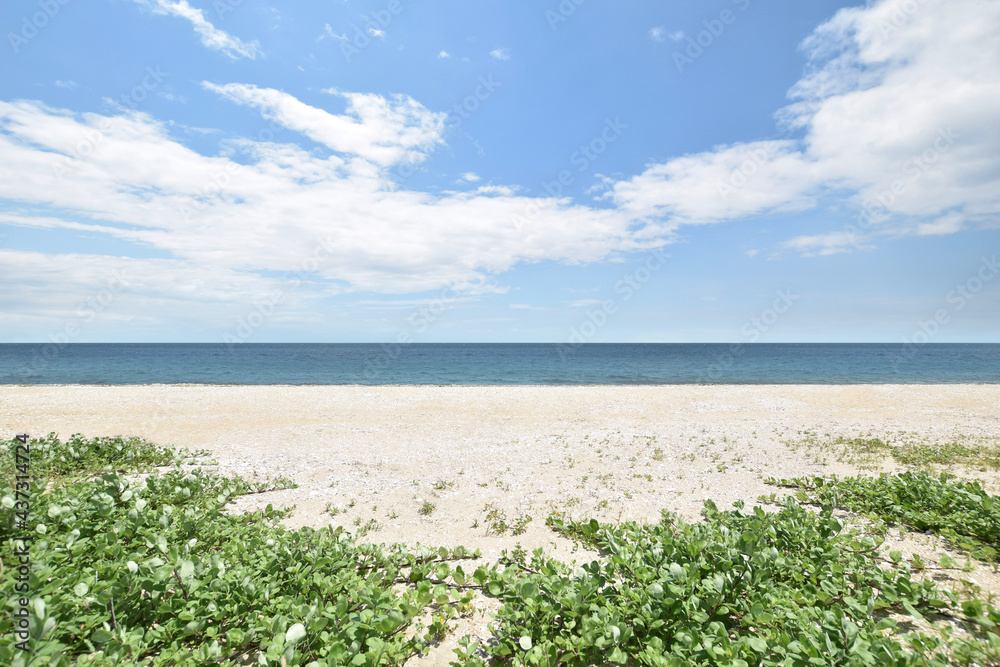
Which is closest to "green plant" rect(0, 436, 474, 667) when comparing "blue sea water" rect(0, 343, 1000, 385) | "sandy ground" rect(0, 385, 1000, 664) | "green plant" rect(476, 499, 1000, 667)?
"sandy ground" rect(0, 385, 1000, 664)

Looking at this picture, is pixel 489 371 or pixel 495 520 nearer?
pixel 495 520

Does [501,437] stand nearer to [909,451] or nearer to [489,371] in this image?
[909,451]

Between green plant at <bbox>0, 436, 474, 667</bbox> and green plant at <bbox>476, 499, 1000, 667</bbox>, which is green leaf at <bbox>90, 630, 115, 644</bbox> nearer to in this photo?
green plant at <bbox>0, 436, 474, 667</bbox>

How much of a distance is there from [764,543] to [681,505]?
3.33 metres

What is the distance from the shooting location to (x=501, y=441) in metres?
13.7

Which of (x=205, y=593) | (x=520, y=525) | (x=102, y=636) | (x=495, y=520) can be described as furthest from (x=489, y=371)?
(x=102, y=636)

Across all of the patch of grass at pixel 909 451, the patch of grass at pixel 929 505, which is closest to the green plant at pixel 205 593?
the patch of grass at pixel 929 505

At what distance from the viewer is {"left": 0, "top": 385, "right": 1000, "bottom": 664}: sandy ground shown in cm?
768

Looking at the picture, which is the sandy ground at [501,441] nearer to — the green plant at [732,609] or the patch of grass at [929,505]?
the patch of grass at [929,505]

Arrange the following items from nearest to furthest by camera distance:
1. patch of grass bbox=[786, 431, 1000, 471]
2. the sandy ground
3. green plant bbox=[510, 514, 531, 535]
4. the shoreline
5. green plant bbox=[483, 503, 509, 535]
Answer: green plant bbox=[510, 514, 531, 535], green plant bbox=[483, 503, 509, 535], the sandy ground, the shoreline, patch of grass bbox=[786, 431, 1000, 471]

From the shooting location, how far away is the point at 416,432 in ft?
50.1

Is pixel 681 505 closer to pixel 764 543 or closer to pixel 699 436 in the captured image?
pixel 764 543

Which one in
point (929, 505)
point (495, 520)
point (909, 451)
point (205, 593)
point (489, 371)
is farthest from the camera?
point (489, 371)

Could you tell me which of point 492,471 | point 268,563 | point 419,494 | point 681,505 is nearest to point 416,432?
point 492,471
